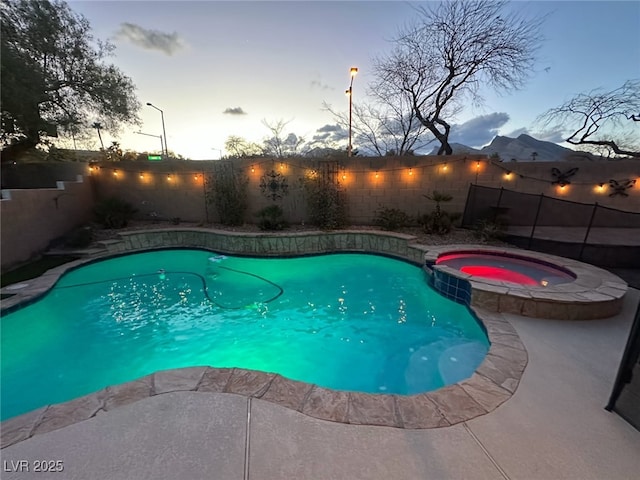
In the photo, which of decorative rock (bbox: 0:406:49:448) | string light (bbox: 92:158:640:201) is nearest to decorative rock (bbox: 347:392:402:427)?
decorative rock (bbox: 0:406:49:448)

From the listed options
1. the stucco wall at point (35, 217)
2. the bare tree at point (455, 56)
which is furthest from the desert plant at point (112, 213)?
the bare tree at point (455, 56)

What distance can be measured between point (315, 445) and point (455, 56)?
495 inches

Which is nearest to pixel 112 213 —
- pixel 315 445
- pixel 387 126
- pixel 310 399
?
pixel 310 399

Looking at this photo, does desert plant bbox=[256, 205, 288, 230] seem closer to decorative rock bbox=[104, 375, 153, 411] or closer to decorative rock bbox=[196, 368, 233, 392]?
decorative rock bbox=[196, 368, 233, 392]

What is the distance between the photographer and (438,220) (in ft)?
24.8

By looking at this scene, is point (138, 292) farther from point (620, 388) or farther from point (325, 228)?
point (620, 388)

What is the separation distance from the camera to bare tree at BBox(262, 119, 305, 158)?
1595 cm

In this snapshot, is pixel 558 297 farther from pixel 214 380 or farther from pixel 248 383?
pixel 214 380

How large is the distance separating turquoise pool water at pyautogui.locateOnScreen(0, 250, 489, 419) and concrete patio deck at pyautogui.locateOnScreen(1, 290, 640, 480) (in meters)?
1.05

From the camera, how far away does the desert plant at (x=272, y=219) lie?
8.39 meters

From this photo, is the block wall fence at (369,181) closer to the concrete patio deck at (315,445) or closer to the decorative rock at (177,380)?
the concrete patio deck at (315,445)

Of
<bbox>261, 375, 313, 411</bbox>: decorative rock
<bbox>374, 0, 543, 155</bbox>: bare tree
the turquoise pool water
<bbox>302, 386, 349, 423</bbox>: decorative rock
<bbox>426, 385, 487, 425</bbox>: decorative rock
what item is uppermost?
<bbox>374, 0, 543, 155</bbox>: bare tree

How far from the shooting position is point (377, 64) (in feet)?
35.7

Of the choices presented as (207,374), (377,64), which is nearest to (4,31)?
(207,374)
